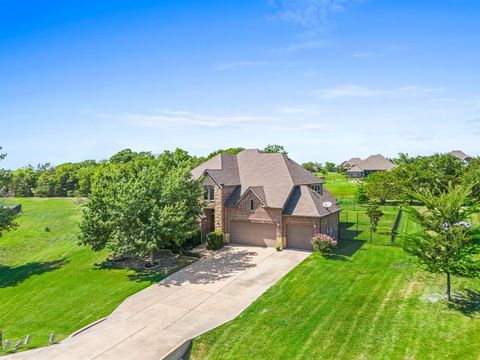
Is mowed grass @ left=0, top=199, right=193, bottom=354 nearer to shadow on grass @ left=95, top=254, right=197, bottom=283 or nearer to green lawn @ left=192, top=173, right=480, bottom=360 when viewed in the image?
shadow on grass @ left=95, top=254, right=197, bottom=283

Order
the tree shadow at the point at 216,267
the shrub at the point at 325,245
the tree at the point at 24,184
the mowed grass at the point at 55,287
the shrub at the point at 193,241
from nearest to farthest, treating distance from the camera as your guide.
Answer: the mowed grass at the point at 55,287, the tree shadow at the point at 216,267, the shrub at the point at 325,245, the shrub at the point at 193,241, the tree at the point at 24,184

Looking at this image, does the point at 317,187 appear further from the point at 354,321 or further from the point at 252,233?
the point at 354,321

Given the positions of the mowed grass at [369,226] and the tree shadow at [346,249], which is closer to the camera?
the tree shadow at [346,249]

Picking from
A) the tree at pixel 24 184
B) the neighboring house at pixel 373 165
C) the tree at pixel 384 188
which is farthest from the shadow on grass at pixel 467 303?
the tree at pixel 24 184

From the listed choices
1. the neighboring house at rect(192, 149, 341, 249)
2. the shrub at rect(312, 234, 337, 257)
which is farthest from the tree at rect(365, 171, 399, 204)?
the shrub at rect(312, 234, 337, 257)

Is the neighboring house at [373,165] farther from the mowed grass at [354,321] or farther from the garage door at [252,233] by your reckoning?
the mowed grass at [354,321]

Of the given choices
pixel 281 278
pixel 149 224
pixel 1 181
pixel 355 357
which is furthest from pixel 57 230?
pixel 355 357
